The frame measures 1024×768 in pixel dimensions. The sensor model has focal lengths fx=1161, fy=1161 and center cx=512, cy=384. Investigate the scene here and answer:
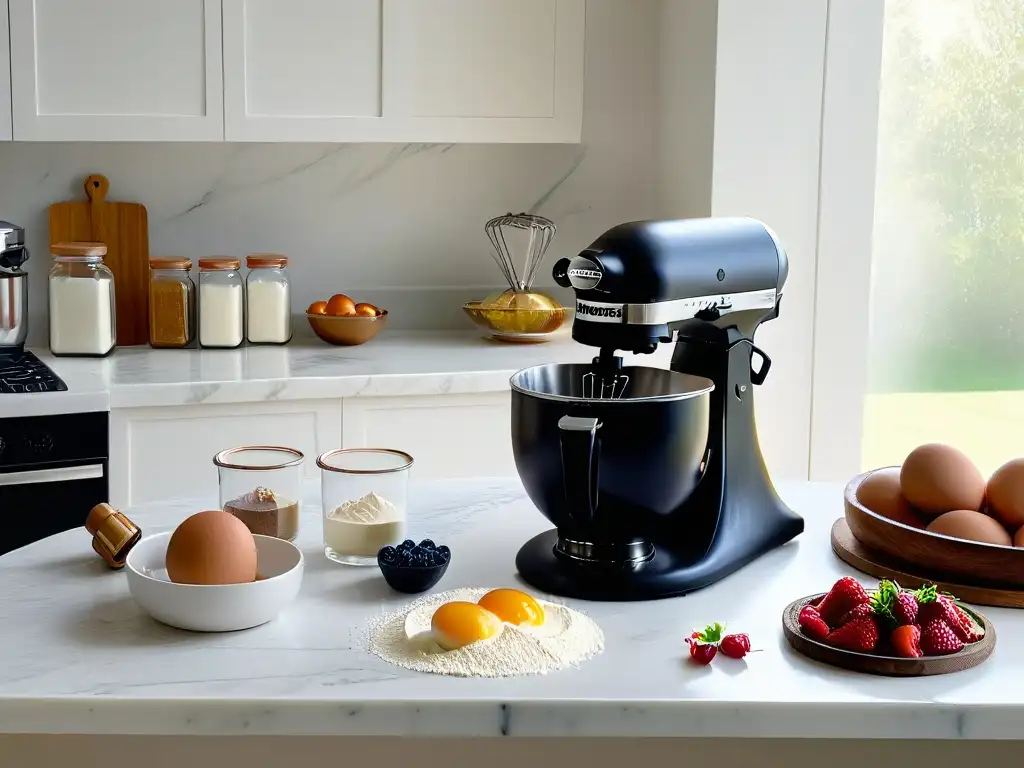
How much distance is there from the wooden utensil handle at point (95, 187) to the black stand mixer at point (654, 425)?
83.4 inches

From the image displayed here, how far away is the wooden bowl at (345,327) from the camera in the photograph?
10.3 feet

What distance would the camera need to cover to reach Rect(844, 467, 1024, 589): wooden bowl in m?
1.36

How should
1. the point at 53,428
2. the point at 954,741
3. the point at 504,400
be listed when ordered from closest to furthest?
the point at 954,741, the point at 53,428, the point at 504,400

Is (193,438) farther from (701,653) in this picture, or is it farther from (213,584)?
(701,653)

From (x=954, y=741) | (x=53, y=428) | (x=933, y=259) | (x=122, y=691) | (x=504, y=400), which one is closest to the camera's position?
(x=122, y=691)

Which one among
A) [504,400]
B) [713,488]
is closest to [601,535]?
[713,488]

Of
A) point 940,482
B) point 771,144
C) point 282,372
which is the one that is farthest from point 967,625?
point 771,144

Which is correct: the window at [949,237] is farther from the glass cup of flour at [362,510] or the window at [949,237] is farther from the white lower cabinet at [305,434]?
the glass cup of flour at [362,510]

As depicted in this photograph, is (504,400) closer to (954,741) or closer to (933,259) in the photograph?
(933,259)

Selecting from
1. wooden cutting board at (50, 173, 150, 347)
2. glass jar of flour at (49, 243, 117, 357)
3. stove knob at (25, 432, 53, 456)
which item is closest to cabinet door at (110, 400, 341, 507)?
stove knob at (25, 432, 53, 456)

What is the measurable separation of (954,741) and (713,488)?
0.41 metres

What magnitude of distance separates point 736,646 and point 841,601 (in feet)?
0.43

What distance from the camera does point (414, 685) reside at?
3.72ft

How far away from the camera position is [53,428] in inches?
98.7
